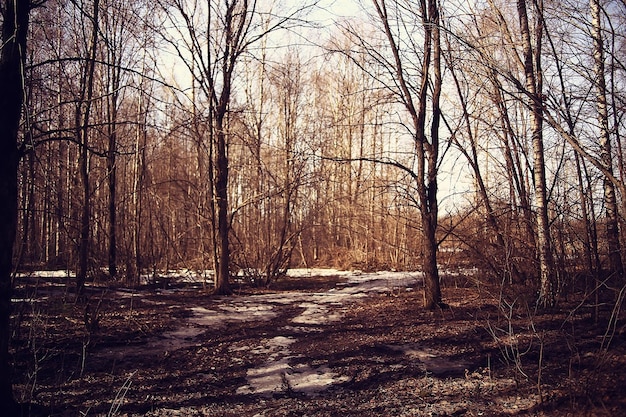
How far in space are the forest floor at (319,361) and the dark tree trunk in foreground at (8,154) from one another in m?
0.34

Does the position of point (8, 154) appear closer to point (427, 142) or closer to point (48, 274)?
point (427, 142)

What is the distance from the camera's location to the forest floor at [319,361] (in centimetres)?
402

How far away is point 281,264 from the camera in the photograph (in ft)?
43.7

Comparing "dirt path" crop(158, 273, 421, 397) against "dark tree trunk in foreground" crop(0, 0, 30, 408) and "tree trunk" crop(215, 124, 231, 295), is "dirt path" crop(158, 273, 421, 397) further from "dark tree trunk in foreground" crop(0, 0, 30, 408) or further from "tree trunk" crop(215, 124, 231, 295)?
"dark tree trunk in foreground" crop(0, 0, 30, 408)

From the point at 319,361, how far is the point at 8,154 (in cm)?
358

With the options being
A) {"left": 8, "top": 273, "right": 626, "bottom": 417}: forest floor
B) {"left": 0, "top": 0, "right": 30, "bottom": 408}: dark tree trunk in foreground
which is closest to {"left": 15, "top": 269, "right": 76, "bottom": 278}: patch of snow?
{"left": 8, "top": 273, "right": 626, "bottom": 417}: forest floor

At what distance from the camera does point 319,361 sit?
17.3ft

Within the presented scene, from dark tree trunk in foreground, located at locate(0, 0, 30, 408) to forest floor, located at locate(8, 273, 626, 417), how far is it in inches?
13.3

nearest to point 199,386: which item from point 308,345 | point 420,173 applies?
point 308,345

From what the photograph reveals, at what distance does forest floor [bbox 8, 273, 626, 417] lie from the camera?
13.2 feet

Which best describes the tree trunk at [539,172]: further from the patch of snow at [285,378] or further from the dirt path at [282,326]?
the patch of snow at [285,378]

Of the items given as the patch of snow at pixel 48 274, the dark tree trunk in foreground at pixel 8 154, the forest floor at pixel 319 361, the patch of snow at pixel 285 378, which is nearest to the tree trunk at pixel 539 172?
the forest floor at pixel 319 361

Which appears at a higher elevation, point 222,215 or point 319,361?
point 222,215

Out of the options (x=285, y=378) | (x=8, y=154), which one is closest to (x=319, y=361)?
(x=285, y=378)
